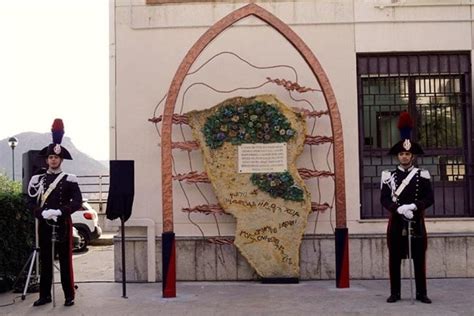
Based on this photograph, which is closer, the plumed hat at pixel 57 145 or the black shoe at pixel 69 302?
the black shoe at pixel 69 302

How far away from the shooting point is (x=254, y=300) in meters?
8.34

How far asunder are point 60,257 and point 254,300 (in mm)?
2583

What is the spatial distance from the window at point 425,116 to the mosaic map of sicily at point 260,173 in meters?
1.36

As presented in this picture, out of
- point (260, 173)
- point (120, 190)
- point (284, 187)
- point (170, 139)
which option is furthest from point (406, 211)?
point (120, 190)

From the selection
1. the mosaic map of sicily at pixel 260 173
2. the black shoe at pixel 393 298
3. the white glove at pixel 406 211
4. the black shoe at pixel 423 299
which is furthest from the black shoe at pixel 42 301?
the black shoe at pixel 423 299

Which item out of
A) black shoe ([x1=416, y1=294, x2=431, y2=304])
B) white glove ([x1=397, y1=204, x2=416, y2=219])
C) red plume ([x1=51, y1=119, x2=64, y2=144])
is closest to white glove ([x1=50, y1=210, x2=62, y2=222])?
red plume ([x1=51, y1=119, x2=64, y2=144])

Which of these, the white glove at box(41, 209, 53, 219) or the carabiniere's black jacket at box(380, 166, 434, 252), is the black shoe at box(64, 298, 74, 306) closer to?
the white glove at box(41, 209, 53, 219)

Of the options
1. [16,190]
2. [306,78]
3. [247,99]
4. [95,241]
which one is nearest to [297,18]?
[306,78]

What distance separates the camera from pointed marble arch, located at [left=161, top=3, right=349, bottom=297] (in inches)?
336

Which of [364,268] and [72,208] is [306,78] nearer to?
[364,268]

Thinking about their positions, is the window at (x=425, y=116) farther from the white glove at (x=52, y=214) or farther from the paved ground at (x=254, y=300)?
the white glove at (x=52, y=214)

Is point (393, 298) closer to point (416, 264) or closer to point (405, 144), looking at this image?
point (416, 264)

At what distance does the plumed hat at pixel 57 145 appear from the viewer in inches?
328

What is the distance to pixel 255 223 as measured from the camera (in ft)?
Result: 31.1
